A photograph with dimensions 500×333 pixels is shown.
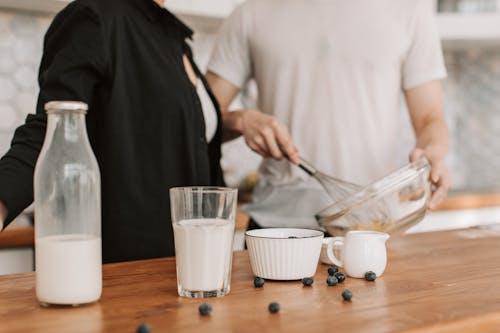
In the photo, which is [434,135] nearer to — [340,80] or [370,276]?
[340,80]

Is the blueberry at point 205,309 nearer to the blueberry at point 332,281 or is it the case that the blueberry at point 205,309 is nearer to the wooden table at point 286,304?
the wooden table at point 286,304

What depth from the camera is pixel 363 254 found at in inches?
36.0

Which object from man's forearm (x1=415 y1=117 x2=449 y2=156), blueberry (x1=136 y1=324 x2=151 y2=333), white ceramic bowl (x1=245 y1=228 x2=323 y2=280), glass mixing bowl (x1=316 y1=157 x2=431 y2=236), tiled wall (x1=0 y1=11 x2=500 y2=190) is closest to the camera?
blueberry (x1=136 y1=324 x2=151 y2=333)

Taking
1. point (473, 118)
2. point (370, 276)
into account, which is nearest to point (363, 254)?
point (370, 276)

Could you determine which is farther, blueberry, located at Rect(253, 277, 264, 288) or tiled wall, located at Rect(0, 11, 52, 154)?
tiled wall, located at Rect(0, 11, 52, 154)

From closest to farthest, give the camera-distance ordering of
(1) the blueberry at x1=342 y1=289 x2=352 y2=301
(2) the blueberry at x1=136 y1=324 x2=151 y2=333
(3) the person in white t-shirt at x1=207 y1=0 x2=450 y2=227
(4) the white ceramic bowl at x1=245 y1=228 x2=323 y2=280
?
(2) the blueberry at x1=136 y1=324 x2=151 y2=333, (1) the blueberry at x1=342 y1=289 x2=352 y2=301, (4) the white ceramic bowl at x1=245 y1=228 x2=323 y2=280, (3) the person in white t-shirt at x1=207 y1=0 x2=450 y2=227

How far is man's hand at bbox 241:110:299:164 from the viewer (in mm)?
1212

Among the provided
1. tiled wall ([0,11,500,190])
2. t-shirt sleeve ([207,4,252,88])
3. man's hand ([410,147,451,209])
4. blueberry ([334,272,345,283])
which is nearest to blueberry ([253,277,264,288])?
blueberry ([334,272,345,283])

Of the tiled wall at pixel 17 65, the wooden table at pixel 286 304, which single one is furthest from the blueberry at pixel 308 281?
the tiled wall at pixel 17 65

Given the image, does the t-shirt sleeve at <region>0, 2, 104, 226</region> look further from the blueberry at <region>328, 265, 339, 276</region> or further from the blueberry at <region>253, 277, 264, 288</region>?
the blueberry at <region>328, 265, 339, 276</region>

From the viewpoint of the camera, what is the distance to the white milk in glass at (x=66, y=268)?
0.72 metres

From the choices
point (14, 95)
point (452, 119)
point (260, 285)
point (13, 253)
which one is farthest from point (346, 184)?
point (452, 119)

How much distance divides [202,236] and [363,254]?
0.93 ft

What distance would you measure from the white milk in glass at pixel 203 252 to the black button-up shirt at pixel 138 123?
40 centimetres
